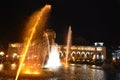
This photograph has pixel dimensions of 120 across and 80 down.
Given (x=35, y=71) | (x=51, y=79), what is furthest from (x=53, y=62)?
(x=51, y=79)

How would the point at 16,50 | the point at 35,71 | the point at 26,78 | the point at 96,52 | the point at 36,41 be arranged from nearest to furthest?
the point at 26,78
the point at 35,71
the point at 36,41
the point at 16,50
the point at 96,52

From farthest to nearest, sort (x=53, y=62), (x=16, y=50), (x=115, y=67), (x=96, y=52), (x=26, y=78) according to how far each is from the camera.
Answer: (x=96, y=52), (x=16, y=50), (x=53, y=62), (x=115, y=67), (x=26, y=78)

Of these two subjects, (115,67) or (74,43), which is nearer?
(115,67)

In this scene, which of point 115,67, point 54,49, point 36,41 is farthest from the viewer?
point 36,41

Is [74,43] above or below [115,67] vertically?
above

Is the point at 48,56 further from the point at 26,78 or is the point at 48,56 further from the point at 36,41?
the point at 26,78

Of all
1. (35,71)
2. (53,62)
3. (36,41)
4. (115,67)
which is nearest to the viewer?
(35,71)

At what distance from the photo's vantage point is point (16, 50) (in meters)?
171

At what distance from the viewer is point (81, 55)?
188000mm

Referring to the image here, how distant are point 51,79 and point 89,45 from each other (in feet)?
504

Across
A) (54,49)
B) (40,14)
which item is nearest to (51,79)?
(40,14)

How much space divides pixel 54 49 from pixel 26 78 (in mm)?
49481

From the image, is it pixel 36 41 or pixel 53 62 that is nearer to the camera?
pixel 53 62

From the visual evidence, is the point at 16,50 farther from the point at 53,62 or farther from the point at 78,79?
the point at 78,79
